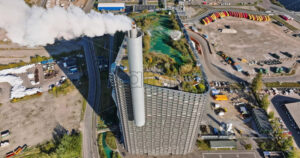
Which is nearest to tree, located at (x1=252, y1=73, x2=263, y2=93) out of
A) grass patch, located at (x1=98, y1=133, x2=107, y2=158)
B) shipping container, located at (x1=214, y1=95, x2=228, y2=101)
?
shipping container, located at (x1=214, y1=95, x2=228, y2=101)

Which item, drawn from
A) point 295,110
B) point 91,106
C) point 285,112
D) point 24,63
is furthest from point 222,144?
point 24,63

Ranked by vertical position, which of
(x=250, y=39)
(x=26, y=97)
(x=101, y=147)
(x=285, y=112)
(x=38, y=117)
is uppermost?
(x=250, y=39)

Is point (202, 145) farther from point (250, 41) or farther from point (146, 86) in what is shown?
point (250, 41)

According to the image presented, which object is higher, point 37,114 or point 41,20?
point 41,20

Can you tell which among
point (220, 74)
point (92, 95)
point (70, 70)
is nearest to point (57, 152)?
point (92, 95)

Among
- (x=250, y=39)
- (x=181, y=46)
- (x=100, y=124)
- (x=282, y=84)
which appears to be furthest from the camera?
(x=250, y=39)

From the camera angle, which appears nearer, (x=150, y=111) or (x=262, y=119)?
(x=150, y=111)

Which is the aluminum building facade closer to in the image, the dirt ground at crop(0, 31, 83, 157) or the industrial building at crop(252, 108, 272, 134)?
the dirt ground at crop(0, 31, 83, 157)

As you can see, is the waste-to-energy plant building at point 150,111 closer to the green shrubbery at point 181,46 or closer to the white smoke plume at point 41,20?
the white smoke plume at point 41,20

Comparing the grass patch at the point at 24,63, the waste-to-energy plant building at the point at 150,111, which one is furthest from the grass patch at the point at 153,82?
the grass patch at the point at 24,63
